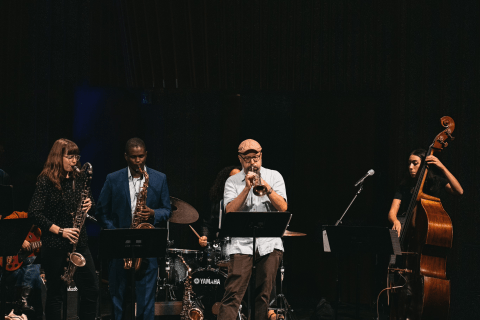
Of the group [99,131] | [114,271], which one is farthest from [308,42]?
[114,271]

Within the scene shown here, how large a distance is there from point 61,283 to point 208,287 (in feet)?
6.24

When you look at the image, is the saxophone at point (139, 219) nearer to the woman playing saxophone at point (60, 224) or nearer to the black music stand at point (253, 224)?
the woman playing saxophone at point (60, 224)

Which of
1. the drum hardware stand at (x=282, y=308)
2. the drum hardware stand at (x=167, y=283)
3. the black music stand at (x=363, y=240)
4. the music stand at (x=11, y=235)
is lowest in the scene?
the drum hardware stand at (x=282, y=308)

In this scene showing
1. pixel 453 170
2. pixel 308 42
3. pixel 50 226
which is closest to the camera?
pixel 50 226

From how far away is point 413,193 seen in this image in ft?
14.6

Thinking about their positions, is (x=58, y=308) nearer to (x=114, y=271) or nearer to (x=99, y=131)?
(x=114, y=271)

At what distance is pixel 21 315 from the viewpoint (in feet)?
16.9

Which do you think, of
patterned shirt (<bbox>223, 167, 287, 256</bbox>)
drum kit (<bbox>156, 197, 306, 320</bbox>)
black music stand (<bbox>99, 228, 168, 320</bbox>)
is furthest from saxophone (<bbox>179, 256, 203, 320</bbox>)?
black music stand (<bbox>99, 228, 168, 320</bbox>)

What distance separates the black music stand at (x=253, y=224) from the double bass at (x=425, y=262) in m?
1.32

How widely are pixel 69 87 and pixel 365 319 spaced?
204 inches

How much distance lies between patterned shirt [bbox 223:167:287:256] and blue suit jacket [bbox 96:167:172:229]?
0.74m

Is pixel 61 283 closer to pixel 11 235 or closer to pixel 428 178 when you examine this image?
pixel 11 235

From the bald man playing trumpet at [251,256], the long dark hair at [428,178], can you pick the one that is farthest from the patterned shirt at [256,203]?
the long dark hair at [428,178]

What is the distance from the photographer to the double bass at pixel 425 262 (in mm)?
4152
